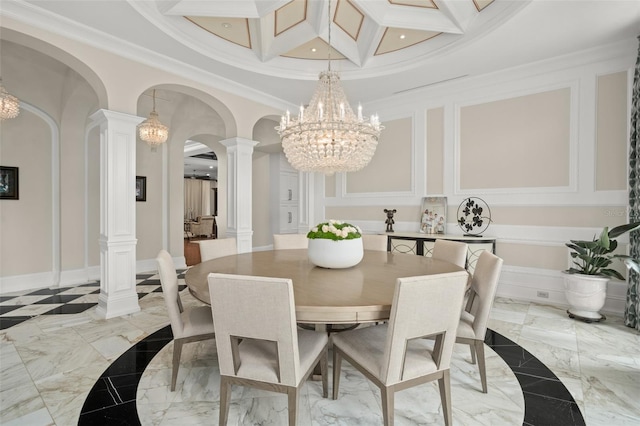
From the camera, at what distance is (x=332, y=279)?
6.31 feet

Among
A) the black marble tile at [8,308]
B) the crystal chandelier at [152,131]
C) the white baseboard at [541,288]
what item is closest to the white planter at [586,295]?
the white baseboard at [541,288]

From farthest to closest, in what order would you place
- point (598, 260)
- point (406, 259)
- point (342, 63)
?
1. point (342, 63)
2. point (598, 260)
3. point (406, 259)

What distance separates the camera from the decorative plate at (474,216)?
4215 mm

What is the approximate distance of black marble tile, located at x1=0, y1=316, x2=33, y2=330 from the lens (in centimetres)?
303

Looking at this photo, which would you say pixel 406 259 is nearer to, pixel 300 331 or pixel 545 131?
pixel 300 331

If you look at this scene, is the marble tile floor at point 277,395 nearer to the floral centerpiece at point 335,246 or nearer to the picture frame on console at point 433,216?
the floral centerpiece at point 335,246

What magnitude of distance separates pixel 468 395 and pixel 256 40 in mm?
3911

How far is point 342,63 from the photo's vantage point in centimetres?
409

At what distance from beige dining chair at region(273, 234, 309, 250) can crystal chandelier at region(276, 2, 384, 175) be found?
87 centimetres

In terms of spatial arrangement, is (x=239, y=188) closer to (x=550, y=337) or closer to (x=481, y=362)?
(x=481, y=362)

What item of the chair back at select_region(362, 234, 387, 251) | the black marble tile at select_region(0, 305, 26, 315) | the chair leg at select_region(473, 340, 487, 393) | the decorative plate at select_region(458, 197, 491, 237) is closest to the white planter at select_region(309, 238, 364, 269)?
the chair leg at select_region(473, 340, 487, 393)

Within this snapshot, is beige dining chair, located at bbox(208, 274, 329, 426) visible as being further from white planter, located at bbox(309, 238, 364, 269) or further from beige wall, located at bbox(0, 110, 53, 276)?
beige wall, located at bbox(0, 110, 53, 276)

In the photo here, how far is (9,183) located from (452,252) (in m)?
5.60

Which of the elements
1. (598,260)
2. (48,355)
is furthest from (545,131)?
(48,355)
